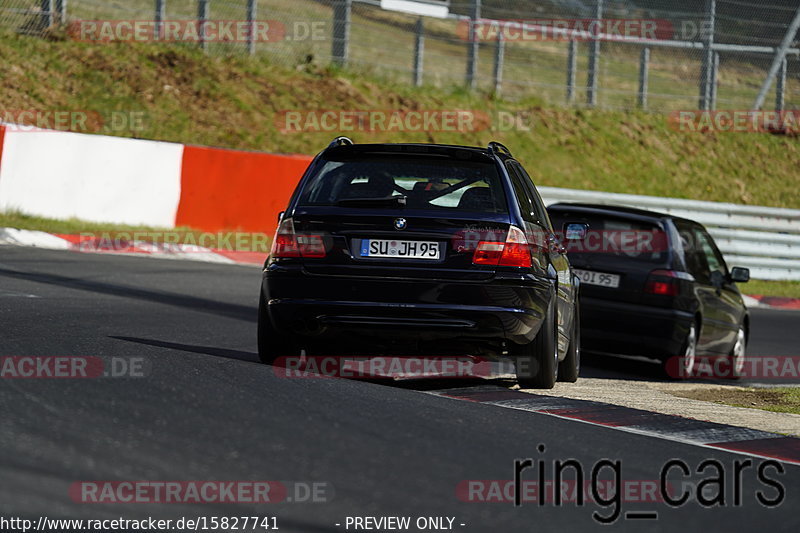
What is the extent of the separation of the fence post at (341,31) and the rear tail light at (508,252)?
1728 centimetres

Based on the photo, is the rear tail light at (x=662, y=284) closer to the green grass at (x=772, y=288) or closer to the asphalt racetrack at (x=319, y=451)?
the asphalt racetrack at (x=319, y=451)

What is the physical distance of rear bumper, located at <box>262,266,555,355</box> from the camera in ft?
25.4

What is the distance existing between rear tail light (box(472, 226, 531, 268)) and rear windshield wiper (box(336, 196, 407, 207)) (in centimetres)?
54

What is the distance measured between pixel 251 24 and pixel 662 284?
14663 mm

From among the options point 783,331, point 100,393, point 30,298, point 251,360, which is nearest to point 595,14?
point 783,331

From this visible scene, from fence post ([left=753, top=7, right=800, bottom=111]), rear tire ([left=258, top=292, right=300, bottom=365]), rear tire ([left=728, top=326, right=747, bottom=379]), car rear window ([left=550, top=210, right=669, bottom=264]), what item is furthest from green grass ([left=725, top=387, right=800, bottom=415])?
fence post ([left=753, top=7, right=800, bottom=111])

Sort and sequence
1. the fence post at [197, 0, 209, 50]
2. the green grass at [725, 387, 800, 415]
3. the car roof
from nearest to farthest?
the green grass at [725, 387, 800, 415] → the car roof → the fence post at [197, 0, 209, 50]

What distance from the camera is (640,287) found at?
38.7 ft

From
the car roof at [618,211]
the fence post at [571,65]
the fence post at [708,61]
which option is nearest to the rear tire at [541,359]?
the car roof at [618,211]

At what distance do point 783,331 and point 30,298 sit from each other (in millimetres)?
9504

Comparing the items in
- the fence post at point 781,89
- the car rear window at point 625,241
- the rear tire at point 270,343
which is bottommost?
the rear tire at point 270,343

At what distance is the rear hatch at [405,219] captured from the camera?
7.76 m

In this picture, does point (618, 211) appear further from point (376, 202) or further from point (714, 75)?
point (714, 75)

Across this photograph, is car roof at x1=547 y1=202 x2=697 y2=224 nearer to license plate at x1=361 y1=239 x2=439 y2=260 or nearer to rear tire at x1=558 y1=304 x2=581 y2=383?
rear tire at x1=558 y1=304 x2=581 y2=383
